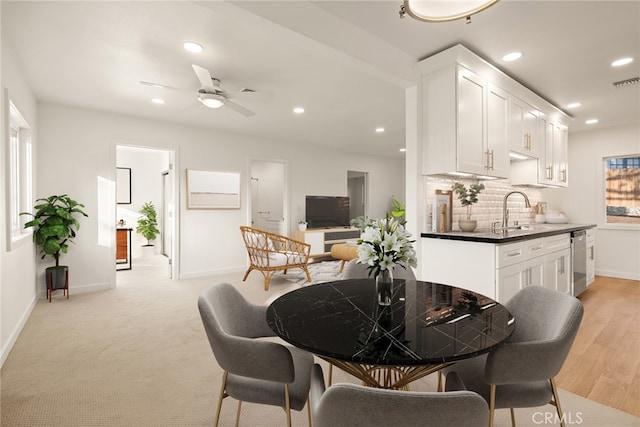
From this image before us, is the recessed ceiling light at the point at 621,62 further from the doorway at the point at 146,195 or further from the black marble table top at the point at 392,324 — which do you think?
the doorway at the point at 146,195

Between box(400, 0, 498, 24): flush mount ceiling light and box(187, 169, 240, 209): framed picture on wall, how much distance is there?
474 cm

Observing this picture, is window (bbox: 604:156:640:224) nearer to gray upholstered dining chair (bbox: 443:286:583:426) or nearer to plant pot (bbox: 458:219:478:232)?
plant pot (bbox: 458:219:478:232)

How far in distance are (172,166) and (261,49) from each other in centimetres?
329

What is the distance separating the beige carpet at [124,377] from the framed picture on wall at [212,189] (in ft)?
7.19

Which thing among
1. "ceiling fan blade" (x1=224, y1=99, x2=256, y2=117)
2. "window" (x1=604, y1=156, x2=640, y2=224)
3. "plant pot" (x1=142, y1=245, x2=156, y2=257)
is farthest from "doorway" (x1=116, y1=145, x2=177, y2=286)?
"window" (x1=604, y1=156, x2=640, y2=224)

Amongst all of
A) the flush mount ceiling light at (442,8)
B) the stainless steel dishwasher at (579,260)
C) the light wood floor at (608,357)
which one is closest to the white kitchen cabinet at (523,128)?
the stainless steel dishwasher at (579,260)

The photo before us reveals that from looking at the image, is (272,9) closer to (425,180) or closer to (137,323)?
(425,180)

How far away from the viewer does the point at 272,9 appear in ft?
6.71

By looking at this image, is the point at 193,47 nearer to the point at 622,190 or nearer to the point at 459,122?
the point at 459,122

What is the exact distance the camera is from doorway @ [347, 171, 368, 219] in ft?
28.9

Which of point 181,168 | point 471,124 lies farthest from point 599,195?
point 181,168

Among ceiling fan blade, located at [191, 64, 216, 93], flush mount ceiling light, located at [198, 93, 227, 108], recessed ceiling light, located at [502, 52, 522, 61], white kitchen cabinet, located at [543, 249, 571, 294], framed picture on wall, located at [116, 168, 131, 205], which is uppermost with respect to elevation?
recessed ceiling light, located at [502, 52, 522, 61]
